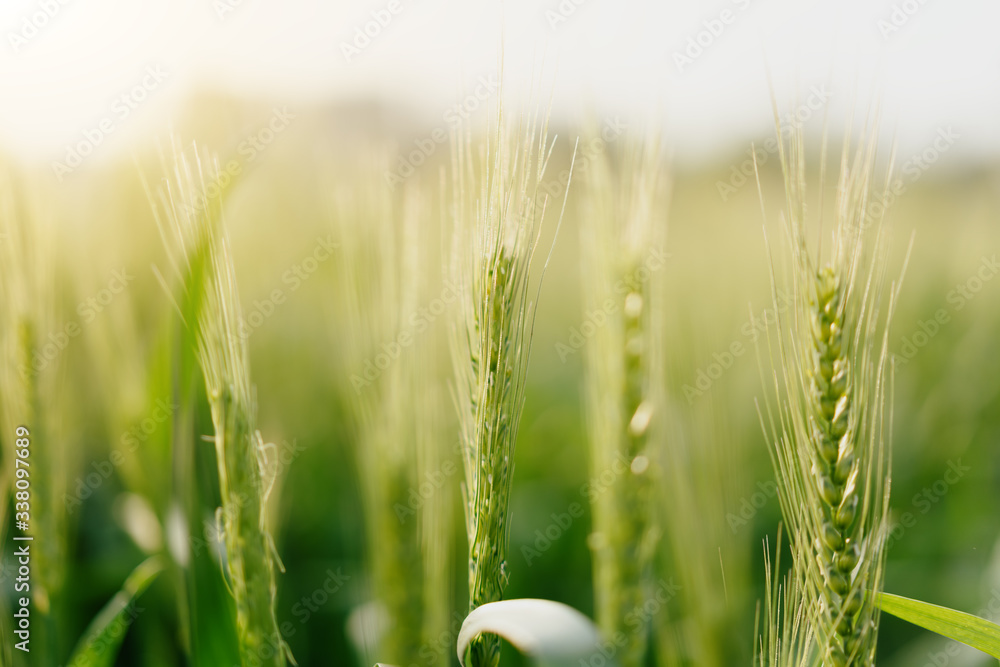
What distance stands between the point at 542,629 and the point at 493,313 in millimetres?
444

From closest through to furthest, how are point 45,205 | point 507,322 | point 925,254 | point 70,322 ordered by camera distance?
point 507,322
point 45,205
point 70,322
point 925,254

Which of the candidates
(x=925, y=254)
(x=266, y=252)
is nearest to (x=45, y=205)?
(x=266, y=252)

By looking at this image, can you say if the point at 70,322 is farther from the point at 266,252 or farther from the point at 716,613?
the point at 716,613

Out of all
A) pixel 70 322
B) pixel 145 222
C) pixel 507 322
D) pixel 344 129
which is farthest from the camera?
pixel 344 129

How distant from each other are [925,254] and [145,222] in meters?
6.28

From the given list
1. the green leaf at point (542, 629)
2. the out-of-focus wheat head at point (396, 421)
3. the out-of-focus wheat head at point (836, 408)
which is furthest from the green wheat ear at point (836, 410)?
the out-of-focus wheat head at point (396, 421)

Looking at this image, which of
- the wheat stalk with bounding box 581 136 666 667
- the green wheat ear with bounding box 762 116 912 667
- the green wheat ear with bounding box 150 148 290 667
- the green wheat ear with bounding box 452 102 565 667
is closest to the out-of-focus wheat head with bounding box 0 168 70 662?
the green wheat ear with bounding box 150 148 290 667

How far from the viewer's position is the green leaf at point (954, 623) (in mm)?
919

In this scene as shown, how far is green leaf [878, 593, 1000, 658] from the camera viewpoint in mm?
919

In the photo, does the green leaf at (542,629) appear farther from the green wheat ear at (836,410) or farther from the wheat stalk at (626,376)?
the wheat stalk at (626,376)

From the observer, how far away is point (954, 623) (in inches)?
36.6

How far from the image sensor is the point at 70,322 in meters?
2.10

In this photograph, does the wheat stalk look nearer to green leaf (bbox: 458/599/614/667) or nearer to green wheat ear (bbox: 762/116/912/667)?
green wheat ear (bbox: 762/116/912/667)

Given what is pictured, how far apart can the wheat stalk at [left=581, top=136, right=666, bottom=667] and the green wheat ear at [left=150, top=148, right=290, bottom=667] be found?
703mm
